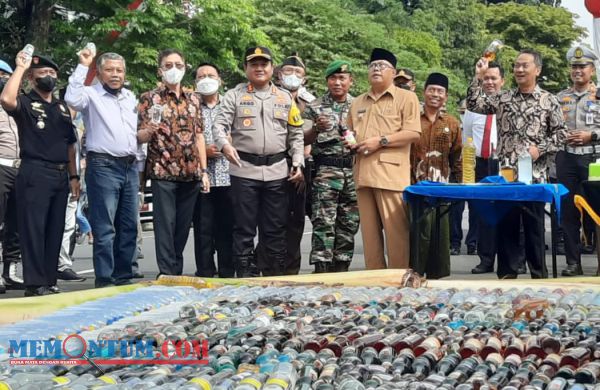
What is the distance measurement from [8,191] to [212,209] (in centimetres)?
193

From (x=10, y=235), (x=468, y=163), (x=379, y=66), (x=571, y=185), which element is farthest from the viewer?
(x=468, y=163)

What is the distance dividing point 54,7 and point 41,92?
72.9 ft

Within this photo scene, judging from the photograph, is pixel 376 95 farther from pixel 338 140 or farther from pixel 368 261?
pixel 368 261

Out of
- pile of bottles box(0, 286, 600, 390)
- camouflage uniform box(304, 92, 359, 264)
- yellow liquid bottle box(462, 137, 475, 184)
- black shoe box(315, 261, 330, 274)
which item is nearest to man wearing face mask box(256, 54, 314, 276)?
camouflage uniform box(304, 92, 359, 264)

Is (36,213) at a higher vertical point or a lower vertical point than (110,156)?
lower

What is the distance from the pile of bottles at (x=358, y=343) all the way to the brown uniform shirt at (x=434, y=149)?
3.86 m

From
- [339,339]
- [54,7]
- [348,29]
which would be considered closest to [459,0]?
[348,29]

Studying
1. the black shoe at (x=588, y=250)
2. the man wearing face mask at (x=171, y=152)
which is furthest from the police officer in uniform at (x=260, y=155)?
the black shoe at (x=588, y=250)

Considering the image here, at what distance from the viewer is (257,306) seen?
22.7 feet

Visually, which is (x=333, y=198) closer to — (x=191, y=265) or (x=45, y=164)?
(x=45, y=164)

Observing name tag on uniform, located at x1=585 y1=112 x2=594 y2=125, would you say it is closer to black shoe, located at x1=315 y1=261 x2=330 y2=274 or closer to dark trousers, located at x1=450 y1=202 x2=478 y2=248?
dark trousers, located at x1=450 y1=202 x2=478 y2=248

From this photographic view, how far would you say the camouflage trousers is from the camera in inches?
417

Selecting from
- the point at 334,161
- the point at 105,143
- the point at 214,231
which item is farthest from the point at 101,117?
the point at 334,161

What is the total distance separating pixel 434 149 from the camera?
11.4m
